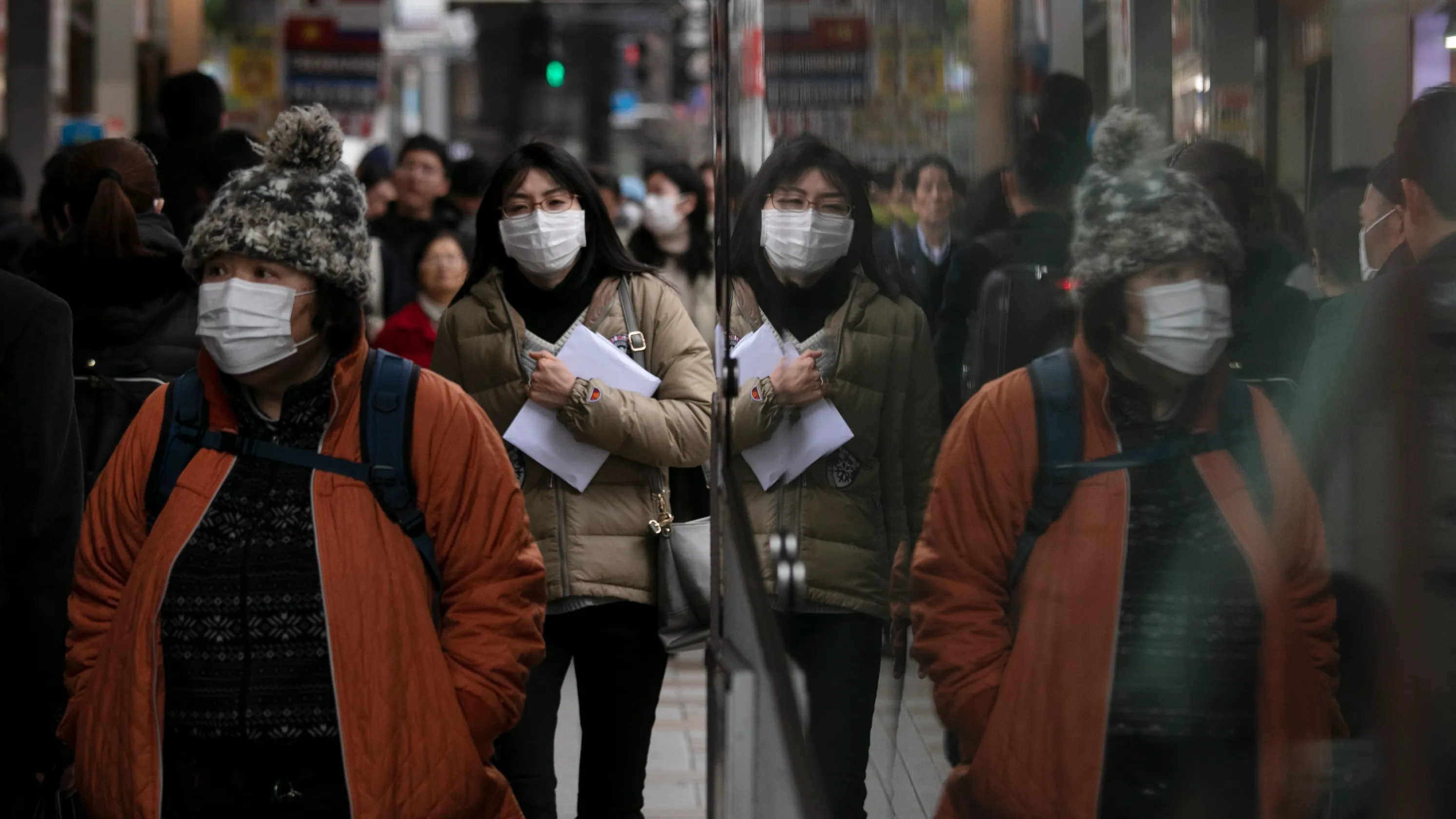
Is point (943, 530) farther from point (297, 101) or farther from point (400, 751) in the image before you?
point (297, 101)

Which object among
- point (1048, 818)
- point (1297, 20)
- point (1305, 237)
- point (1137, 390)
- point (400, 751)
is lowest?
point (400, 751)

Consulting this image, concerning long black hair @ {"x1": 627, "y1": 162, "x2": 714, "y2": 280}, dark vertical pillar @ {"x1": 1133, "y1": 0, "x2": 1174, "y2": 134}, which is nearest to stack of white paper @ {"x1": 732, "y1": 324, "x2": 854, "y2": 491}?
dark vertical pillar @ {"x1": 1133, "y1": 0, "x2": 1174, "y2": 134}

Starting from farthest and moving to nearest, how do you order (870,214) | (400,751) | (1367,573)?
1. (400,751)
2. (870,214)
3. (1367,573)

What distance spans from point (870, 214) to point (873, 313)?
103 millimetres

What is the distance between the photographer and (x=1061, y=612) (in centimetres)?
138

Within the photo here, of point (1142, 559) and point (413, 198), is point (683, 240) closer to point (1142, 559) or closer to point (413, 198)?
point (413, 198)

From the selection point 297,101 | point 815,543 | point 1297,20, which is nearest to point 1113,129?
point 1297,20

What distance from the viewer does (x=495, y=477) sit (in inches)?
108

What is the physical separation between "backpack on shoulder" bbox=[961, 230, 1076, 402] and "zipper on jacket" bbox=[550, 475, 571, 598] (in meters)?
2.17

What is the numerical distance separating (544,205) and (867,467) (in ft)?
7.21

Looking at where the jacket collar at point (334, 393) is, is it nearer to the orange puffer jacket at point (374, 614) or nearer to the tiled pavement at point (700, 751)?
the orange puffer jacket at point (374, 614)

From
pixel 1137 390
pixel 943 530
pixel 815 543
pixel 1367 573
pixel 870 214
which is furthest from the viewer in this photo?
pixel 815 543

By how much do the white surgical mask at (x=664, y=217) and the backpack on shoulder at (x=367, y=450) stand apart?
6062mm

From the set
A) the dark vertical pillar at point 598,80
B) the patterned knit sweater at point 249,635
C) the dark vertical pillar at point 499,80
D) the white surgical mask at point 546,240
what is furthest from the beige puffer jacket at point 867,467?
the dark vertical pillar at point 499,80
